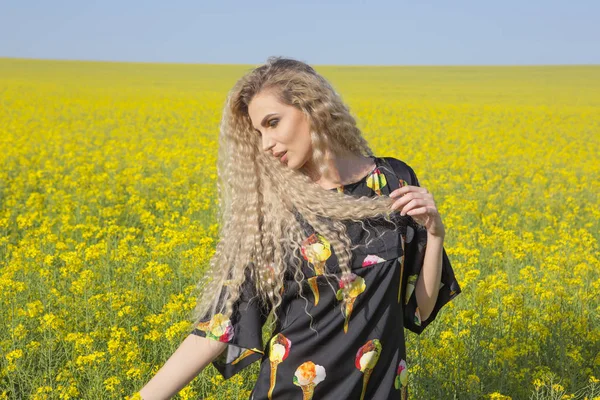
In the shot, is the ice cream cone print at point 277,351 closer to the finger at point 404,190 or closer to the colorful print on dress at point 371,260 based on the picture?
the colorful print on dress at point 371,260

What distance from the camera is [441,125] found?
64.8 ft

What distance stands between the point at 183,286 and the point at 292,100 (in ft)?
10.6

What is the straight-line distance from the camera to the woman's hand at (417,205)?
5.76 ft

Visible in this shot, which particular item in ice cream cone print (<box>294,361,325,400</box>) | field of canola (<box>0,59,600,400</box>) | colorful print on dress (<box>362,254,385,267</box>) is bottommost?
field of canola (<box>0,59,600,400</box>)

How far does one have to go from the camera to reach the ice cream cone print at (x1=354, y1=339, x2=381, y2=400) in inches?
73.5

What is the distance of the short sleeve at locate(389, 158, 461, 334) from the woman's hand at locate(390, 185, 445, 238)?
0.14 metres

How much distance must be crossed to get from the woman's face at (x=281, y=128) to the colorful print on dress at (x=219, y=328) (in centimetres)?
45

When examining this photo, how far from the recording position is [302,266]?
1.85 m

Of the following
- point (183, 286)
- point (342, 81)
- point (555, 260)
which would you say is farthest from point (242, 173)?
point (342, 81)

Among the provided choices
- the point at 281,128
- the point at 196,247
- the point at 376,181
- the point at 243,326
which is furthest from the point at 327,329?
the point at 196,247

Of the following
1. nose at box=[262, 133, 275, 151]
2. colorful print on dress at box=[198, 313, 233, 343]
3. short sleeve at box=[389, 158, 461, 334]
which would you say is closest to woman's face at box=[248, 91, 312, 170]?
nose at box=[262, 133, 275, 151]

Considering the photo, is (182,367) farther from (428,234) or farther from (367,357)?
(428,234)

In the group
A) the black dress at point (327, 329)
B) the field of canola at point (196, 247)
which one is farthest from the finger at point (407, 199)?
the field of canola at point (196, 247)

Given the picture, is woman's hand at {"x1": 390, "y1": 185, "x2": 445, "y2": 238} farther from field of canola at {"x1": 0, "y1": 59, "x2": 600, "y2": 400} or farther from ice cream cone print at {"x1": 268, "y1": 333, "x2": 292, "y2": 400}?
field of canola at {"x1": 0, "y1": 59, "x2": 600, "y2": 400}
